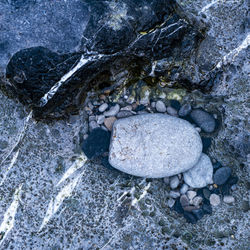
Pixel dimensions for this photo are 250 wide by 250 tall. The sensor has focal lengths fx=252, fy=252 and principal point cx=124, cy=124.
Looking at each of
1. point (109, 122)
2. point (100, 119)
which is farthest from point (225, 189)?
point (100, 119)

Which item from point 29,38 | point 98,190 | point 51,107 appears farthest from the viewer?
point 98,190

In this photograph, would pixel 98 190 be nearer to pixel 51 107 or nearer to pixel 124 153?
pixel 124 153

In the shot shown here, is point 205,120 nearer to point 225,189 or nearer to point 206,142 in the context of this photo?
point 206,142

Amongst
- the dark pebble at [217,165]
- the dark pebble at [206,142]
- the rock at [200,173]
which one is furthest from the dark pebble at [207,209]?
the dark pebble at [206,142]

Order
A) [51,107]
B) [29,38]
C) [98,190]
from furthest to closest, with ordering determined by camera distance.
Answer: [98,190] → [51,107] → [29,38]

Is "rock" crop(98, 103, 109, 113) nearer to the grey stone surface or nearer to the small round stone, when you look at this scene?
the grey stone surface

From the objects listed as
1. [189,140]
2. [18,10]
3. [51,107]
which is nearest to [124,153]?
[189,140]

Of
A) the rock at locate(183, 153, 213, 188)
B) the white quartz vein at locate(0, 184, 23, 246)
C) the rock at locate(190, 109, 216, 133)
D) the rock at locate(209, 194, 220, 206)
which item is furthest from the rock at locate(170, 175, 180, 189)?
the white quartz vein at locate(0, 184, 23, 246)
